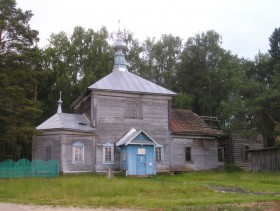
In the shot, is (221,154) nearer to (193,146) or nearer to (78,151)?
(193,146)

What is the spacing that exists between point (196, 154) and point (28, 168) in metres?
14.1

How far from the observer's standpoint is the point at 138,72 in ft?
169

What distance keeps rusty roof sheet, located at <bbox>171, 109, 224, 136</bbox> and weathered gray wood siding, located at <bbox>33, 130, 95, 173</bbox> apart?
696 cm

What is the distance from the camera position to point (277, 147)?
2830cm

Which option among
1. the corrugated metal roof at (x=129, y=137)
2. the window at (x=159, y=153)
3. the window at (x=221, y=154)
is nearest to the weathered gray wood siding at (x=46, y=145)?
the corrugated metal roof at (x=129, y=137)

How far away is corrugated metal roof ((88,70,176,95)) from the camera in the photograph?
31.4 meters

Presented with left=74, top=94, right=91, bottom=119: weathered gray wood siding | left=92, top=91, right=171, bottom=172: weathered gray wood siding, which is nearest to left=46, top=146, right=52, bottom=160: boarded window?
left=92, top=91, right=171, bottom=172: weathered gray wood siding

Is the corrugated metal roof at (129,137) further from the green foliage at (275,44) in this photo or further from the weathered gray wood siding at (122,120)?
the green foliage at (275,44)

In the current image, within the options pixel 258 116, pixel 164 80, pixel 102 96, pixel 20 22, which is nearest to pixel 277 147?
pixel 258 116

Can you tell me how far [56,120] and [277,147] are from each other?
1548 centimetres

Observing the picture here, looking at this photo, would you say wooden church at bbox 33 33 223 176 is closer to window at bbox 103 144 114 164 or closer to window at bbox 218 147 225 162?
window at bbox 103 144 114 164

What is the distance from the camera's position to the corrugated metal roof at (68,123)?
1165 inches

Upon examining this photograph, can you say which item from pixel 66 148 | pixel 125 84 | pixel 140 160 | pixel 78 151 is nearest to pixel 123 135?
pixel 140 160

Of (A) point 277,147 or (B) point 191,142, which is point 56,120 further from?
(A) point 277,147
